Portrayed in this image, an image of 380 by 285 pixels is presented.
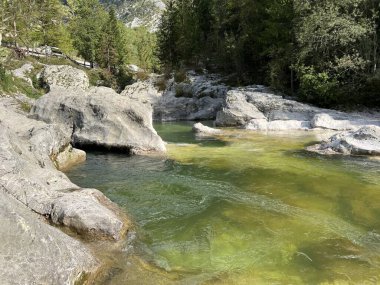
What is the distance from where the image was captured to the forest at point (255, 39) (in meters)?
39.4

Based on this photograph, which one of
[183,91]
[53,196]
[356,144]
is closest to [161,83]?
[183,91]

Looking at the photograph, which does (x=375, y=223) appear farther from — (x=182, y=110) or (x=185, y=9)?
(x=185, y=9)

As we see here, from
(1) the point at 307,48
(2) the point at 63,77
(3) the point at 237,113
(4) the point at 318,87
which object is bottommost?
(3) the point at 237,113

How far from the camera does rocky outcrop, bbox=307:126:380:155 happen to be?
22312mm

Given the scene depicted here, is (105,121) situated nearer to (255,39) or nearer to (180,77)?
(180,77)

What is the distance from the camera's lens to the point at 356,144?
22.7 meters

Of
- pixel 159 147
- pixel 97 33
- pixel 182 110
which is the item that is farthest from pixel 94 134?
pixel 97 33

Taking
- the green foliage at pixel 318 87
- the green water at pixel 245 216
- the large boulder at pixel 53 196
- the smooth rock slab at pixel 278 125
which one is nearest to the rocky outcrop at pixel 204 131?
the smooth rock slab at pixel 278 125

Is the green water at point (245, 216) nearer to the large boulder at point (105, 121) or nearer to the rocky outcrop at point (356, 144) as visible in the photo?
the rocky outcrop at point (356, 144)

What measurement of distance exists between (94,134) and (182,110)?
1219 inches

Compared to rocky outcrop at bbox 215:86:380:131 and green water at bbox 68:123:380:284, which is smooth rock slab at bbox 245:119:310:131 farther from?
green water at bbox 68:123:380:284

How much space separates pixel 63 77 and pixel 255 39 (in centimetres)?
3194

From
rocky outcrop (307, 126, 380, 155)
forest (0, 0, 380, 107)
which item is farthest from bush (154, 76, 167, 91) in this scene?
rocky outcrop (307, 126, 380, 155)

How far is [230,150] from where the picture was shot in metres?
24.8
